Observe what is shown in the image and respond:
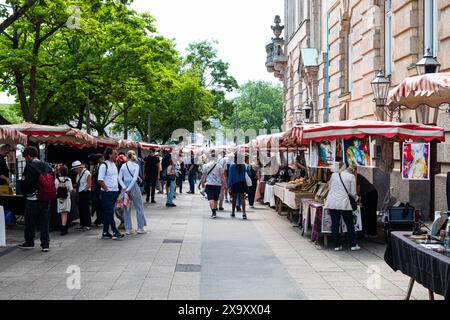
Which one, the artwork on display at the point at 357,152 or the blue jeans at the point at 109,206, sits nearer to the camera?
the artwork on display at the point at 357,152

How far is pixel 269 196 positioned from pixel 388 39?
6654 millimetres

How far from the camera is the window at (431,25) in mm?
17047

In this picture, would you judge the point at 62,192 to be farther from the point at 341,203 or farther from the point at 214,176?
the point at 341,203

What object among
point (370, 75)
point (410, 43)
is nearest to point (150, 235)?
point (410, 43)

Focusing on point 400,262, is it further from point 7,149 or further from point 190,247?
point 7,149

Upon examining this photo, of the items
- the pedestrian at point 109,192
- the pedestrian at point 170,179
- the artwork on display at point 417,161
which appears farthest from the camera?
the pedestrian at point 170,179

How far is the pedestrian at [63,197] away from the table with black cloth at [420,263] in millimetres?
8166

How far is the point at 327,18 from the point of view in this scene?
30.7 m

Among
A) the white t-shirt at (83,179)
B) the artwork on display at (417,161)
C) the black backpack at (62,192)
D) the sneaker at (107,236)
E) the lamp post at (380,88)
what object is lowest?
the sneaker at (107,236)

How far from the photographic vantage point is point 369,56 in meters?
22.7

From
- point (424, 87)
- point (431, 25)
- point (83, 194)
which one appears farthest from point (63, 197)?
point (431, 25)

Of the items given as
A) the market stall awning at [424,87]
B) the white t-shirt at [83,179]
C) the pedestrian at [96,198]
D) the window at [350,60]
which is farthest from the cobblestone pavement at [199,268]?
the window at [350,60]

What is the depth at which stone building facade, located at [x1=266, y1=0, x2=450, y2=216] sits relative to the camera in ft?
53.4

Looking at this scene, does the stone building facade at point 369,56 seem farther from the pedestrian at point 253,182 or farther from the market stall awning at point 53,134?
the market stall awning at point 53,134
